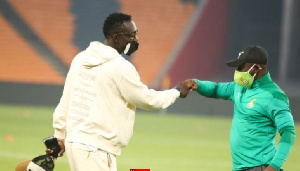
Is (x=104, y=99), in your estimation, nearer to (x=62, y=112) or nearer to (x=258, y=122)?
(x=62, y=112)

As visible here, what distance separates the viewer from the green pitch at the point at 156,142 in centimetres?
1172

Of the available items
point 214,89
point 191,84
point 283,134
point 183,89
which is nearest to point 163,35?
point 214,89

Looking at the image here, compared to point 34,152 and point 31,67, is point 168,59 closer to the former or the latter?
point 31,67

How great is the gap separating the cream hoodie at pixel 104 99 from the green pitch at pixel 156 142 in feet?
16.5

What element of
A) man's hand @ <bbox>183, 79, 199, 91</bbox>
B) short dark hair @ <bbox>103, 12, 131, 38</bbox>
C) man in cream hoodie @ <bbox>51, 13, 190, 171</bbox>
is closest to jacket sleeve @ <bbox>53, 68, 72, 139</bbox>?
man in cream hoodie @ <bbox>51, 13, 190, 171</bbox>

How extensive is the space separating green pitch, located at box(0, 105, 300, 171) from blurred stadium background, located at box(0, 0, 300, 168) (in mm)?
5583

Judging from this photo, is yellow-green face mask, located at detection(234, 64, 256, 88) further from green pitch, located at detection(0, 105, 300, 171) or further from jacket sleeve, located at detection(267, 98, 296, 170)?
green pitch, located at detection(0, 105, 300, 171)

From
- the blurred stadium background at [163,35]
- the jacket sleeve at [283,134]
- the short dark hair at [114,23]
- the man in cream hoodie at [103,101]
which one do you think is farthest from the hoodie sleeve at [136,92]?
the blurred stadium background at [163,35]

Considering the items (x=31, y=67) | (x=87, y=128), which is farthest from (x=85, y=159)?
(x=31, y=67)

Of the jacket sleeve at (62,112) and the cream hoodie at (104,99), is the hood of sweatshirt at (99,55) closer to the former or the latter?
the cream hoodie at (104,99)

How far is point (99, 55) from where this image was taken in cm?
591

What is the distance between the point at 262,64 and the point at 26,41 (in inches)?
816

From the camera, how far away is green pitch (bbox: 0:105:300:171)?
11719 mm

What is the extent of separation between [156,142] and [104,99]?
873cm
